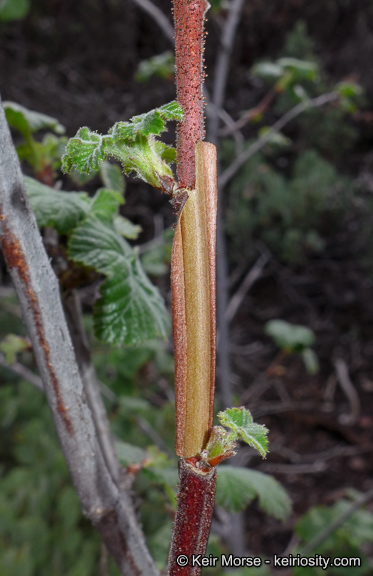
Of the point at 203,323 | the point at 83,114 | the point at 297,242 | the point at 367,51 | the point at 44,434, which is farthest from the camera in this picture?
the point at 367,51

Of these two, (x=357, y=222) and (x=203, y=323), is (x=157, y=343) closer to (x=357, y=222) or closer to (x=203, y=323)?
(x=203, y=323)

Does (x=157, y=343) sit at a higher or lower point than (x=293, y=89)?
lower

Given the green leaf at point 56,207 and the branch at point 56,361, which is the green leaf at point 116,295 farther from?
the branch at point 56,361

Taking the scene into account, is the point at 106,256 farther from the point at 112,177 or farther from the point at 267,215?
the point at 267,215

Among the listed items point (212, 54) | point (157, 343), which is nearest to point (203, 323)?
point (157, 343)

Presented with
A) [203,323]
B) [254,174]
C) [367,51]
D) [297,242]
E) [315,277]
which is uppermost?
[367,51]

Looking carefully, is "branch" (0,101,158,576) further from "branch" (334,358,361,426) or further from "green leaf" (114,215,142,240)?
"branch" (334,358,361,426)

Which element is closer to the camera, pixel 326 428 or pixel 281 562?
pixel 281 562

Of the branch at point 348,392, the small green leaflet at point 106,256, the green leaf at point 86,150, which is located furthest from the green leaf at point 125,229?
the branch at point 348,392

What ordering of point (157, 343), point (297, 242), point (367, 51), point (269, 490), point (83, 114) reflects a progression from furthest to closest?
point (367, 51) → point (297, 242) → point (83, 114) → point (157, 343) → point (269, 490)

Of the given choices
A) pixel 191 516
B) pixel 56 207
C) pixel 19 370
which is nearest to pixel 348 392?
pixel 19 370
